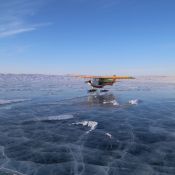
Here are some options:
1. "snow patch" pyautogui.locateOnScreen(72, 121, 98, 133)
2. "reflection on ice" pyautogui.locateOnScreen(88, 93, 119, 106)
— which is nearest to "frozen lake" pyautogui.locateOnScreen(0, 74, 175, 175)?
"snow patch" pyautogui.locateOnScreen(72, 121, 98, 133)

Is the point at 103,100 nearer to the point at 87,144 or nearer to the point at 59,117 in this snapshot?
the point at 59,117

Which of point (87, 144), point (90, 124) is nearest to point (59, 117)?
point (90, 124)

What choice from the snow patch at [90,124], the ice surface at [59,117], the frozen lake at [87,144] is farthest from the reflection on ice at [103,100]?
the snow patch at [90,124]

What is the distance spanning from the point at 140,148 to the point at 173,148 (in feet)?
5.49

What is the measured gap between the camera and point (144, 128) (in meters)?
16.6

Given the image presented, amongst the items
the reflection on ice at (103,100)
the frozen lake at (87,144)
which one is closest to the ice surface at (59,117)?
the frozen lake at (87,144)

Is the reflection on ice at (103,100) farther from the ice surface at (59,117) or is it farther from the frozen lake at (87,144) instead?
the ice surface at (59,117)

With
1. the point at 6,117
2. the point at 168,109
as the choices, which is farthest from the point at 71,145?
the point at 168,109

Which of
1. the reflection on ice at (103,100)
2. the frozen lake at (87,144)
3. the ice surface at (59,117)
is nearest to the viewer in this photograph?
the frozen lake at (87,144)

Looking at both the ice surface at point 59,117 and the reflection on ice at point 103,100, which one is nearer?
the ice surface at point 59,117

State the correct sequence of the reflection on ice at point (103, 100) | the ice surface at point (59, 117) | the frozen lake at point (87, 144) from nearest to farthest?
1. the frozen lake at point (87, 144)
2. the ice surface at point (59, 117)
3. the reflection on ice at point (103, 100)

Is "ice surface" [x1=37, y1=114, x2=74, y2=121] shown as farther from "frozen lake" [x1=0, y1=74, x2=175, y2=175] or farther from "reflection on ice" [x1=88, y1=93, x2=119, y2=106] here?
"reflection on ice" [x1=88, y1=93, x2=119, y2=106]

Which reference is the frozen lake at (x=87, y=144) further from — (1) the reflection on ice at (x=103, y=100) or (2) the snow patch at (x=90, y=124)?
(1) the reflection on ice at (x=103, y=100)

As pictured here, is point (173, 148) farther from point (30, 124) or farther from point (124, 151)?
point (30, 124)
